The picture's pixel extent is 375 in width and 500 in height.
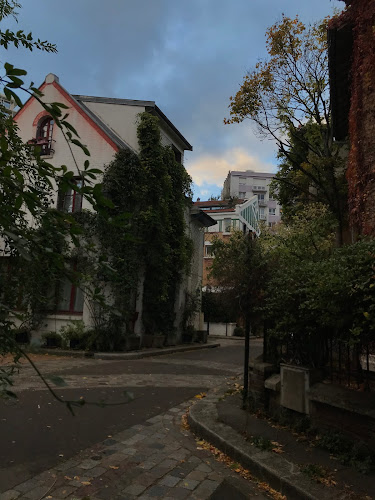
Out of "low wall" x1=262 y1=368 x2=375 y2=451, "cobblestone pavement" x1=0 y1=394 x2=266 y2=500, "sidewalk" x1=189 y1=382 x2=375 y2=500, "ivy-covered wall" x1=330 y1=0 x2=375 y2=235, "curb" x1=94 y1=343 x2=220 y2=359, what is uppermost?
"ivy-covered wall" x1=330 y1=0 x2=375 y2=235

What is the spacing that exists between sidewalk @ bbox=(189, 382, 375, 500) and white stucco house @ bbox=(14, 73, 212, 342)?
9885 millimetres

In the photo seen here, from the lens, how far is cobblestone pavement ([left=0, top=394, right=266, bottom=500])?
3623 millimetres

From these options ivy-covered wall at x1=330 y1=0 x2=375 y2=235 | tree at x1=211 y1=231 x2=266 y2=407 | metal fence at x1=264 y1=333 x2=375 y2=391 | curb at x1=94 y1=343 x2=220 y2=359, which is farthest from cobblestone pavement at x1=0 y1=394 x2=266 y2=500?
curb at x1=94 y1=343 x2=220 y2=359

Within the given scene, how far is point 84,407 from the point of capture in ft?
21.2

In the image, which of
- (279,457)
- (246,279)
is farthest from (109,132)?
(279,457)

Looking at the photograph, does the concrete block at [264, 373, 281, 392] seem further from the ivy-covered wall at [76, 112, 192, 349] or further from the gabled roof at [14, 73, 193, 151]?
the gabled roof at [14, 73, 193, 151]

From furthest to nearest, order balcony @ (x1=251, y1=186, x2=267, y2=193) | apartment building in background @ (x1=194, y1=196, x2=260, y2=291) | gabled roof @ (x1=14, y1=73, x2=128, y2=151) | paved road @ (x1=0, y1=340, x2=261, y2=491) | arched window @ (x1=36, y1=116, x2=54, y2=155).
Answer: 1. balcony @ (x1=251, y1=186, x2=267, y2=193)
2. apartment building in background @ (x1=194, y1=196, x2=260, y2=291)
3. arched window @ (x1=36, y1=116, x2=54, y2=155)
4. gabled roof @ (x1=14, y1=73, x2=128, y2=151)
5. paved road @ (x1=0, y1=340, x2=261, y2=491)

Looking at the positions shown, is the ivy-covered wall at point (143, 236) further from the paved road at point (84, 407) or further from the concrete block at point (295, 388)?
the concrete block at point (295, 388)

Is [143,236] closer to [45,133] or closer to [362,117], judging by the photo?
[45,133]

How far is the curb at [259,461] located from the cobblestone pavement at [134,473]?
203mm

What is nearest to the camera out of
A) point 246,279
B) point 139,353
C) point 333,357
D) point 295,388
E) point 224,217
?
point 295,388

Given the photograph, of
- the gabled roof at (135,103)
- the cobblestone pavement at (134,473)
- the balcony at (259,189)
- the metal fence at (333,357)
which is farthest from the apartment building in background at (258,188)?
the cobblestone pavement at (134,473)

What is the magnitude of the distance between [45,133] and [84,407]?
44.3 ft

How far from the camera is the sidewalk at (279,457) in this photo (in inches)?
139
